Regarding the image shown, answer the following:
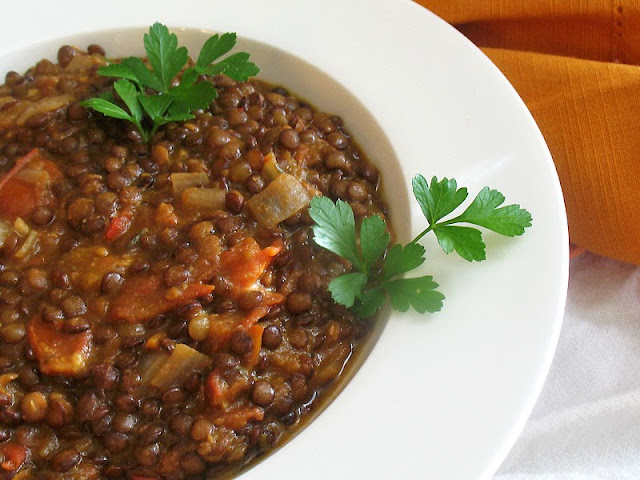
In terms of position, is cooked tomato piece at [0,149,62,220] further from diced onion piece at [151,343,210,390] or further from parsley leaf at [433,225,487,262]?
parsley leaf at [433,225,487,262]

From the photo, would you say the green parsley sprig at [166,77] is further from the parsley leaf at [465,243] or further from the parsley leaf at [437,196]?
the parsley leaf at [465,243]

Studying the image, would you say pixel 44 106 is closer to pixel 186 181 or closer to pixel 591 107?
pixel 186 181

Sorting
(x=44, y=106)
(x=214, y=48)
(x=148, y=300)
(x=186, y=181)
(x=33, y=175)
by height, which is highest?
(x=214, y=48)

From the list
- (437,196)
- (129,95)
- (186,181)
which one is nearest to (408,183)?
(437,196)

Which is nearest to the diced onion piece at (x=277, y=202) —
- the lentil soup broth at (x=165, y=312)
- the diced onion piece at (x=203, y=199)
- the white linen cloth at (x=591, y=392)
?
the lentil soup broth at (x=165, y=312)

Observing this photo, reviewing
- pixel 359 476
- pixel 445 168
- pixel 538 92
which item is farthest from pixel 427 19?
pixel 359 476
